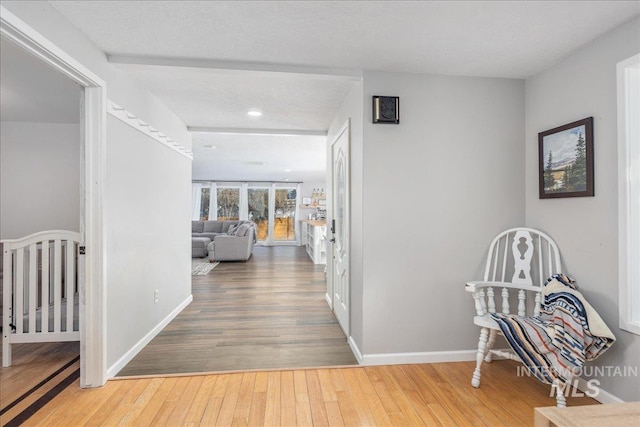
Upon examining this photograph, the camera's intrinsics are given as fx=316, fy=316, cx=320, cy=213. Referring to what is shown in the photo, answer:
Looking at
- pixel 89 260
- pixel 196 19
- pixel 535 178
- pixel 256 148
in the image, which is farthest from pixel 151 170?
pixel 535 178

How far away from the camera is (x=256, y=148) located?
18.2 feet

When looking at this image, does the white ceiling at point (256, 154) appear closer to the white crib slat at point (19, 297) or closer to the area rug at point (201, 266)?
the area rug at point (201, 266)

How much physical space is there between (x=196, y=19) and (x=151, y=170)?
1529 mm

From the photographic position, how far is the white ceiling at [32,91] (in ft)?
7.39

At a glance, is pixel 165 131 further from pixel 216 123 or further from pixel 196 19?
pixel 196 19

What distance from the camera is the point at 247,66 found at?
91.3 inches

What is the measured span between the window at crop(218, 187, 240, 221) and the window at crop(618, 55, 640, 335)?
992 centimetres

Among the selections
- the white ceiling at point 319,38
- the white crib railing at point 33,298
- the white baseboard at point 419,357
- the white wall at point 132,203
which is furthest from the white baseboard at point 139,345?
the white ceiling at point 319,38

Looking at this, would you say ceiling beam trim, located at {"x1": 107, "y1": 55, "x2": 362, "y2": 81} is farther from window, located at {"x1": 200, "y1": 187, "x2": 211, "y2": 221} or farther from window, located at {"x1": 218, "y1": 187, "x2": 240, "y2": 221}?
window, located at {"x1": 200, "y1": 187, "x2": 211, "y2": 221}

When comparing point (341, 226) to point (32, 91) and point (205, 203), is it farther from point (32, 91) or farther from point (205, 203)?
point (205, 203)

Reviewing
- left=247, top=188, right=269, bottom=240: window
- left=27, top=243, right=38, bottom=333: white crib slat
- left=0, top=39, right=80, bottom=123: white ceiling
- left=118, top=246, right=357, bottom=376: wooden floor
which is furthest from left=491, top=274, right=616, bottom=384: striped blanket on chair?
left=247, top=188, right=269, bottom=240: window

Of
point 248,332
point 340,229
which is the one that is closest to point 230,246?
point 248,332

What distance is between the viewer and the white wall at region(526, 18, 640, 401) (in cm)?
185

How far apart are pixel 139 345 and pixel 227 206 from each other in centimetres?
829
